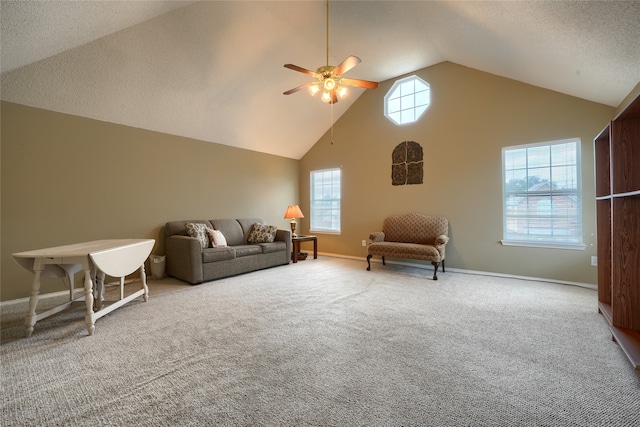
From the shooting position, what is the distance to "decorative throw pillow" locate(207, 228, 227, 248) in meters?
4.15

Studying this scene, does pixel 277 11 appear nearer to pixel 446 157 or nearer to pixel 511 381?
pixel 446 157

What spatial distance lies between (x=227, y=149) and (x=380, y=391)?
4.73 metres

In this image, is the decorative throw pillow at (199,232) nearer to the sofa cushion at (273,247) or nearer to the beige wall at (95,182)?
the beige wall at (95,182)

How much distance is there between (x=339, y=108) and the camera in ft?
18.3

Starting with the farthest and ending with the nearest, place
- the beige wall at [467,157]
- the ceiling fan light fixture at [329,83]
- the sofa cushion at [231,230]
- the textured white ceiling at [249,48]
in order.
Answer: the sofa cushion at [231,230] < the beige wall at [467,157] < the ceiling fan light fixture at [329,83] < the textured white ceiling at [249,48]

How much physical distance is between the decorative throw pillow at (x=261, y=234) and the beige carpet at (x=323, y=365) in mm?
1899

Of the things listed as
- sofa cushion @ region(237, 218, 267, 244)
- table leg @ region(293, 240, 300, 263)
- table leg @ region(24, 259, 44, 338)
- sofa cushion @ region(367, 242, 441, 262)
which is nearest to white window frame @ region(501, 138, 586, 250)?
sofa cushion @ region(367, 242, 441, 262)

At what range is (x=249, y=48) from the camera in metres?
3.61

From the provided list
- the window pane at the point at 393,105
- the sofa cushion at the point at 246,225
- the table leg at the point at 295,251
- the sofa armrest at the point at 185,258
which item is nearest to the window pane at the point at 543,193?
the window pane at the point at 393,105

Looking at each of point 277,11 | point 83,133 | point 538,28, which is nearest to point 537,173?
point 538,28

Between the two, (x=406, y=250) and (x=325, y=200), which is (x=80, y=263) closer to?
(x=406, y=250)

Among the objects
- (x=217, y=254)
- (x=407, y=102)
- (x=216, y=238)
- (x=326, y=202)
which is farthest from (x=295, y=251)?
(x=407, y=102)

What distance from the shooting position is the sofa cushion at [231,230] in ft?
15.2

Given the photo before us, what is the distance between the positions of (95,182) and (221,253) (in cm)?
186
